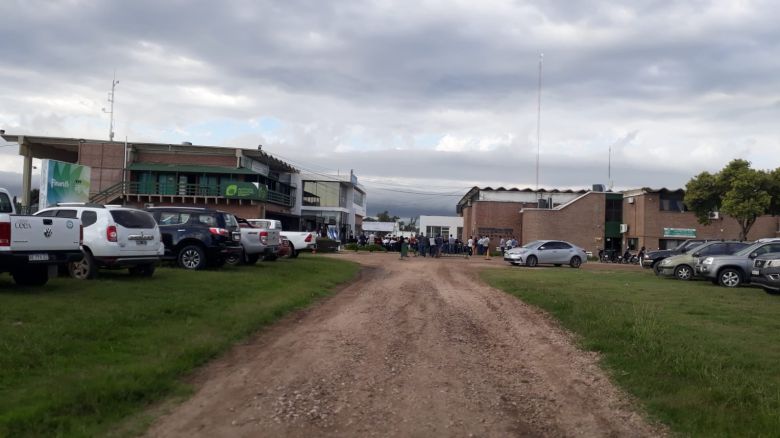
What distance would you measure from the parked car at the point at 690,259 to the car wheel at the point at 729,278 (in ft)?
7.61

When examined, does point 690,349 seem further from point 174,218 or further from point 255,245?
point 255,245

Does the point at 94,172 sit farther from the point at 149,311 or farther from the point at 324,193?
the point at 149,311

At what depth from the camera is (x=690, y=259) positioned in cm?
2238

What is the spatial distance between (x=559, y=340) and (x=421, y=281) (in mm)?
10253

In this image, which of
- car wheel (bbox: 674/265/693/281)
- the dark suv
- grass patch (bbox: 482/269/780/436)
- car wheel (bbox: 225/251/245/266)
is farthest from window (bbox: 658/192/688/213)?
the dark suv

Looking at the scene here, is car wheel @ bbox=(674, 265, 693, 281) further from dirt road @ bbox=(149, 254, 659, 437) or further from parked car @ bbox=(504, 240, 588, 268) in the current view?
dirt road @ bbox=(149, 254, 659, 437)

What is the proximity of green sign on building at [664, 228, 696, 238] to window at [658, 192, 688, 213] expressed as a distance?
1.46 m

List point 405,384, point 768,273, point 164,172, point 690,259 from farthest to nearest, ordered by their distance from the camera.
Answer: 1. point 164,172
2. point 690,259
3. point 768,273
4. point 405,384

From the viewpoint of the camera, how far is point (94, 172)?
4756 centimetres

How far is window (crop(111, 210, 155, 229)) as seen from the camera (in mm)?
14492

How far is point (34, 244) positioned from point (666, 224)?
1862 inches

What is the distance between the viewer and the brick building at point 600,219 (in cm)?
5056

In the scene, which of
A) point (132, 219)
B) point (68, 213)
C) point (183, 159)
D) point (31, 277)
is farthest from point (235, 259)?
point (183, 159)

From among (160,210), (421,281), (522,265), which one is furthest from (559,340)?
(522,265)
